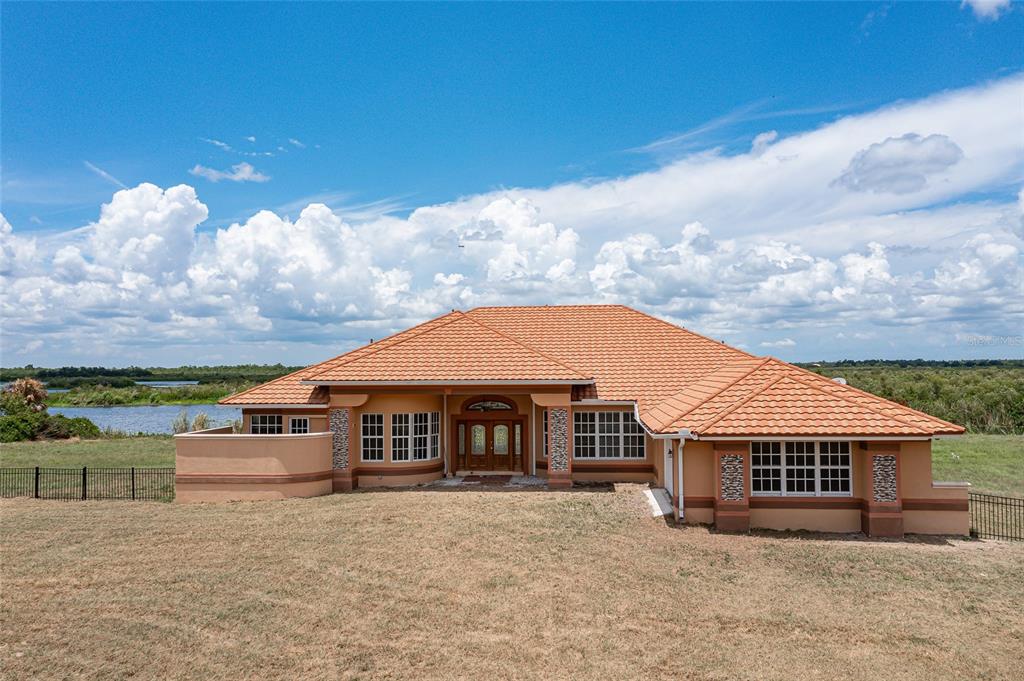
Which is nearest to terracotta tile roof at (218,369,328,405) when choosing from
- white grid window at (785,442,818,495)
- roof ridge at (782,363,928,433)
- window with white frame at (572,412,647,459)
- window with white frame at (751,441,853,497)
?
window with white frame at (572,412,647,459)

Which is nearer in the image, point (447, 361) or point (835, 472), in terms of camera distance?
point (835, 472)

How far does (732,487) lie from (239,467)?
14144mm

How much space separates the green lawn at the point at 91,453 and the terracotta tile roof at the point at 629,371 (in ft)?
40.1

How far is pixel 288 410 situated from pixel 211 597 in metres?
11.8

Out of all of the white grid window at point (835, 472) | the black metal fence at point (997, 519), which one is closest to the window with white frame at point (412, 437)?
the white grid window at point (835, 472)

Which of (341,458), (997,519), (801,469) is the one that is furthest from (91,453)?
(997,519)

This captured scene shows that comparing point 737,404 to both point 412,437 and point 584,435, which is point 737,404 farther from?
point 412,437

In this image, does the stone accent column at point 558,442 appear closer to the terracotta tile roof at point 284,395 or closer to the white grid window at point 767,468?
the white grid window at point 767,468

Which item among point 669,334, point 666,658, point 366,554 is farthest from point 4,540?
point 669,334

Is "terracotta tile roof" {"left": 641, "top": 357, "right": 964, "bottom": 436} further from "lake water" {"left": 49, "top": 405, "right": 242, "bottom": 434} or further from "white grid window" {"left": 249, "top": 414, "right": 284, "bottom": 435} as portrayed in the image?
"lake water" {"left": 49, "top": 405, "right": 242, "bottom": 434}

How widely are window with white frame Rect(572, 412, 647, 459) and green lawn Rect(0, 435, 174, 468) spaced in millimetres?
19617

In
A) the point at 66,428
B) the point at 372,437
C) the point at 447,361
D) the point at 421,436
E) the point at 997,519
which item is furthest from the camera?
the point at 66,428

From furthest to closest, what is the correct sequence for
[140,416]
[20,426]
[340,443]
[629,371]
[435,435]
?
[140,416] < [20,426] < [629,371] < [435,435] < [340,443]

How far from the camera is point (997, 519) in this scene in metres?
18.3
